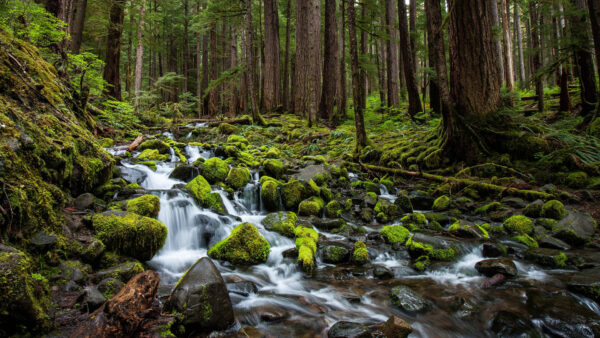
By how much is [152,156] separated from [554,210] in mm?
9239

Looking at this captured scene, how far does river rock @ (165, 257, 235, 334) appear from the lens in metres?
2.64

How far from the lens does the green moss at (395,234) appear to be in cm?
523

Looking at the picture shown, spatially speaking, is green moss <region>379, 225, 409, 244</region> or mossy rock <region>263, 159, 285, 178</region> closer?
green moss <region>379, 225, 409, 244</region>

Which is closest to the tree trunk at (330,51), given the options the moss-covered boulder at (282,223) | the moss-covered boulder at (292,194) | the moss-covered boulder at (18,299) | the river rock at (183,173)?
the moss-covered boulder at (292,194)

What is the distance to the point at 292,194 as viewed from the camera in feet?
22.8

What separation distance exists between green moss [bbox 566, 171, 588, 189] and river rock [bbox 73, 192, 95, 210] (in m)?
8.95

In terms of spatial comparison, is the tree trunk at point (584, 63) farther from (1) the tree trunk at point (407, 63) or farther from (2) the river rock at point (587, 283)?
(2) the river rock at point (587, 283)

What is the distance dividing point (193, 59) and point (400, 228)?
3863cm

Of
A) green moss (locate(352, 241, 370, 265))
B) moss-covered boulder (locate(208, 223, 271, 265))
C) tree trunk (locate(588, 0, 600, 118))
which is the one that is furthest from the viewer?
tree trunk (locate(588, 0, 600, 118))

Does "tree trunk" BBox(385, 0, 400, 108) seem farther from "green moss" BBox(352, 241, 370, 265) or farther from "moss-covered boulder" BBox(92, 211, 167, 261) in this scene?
"moss-covered boulder" BBox(92, 211, 167, 261)

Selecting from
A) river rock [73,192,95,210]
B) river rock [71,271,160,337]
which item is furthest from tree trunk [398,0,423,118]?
river rock [71,271,160,337]

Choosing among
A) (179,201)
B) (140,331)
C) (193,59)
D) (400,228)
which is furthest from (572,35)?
(193,59)

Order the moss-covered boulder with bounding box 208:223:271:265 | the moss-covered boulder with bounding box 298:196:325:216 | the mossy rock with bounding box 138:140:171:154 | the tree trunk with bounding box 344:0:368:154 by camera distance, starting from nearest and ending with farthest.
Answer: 1. the moss-covered boulder with bounding box 208:223:271:265
2. the moss-covered boulder with bounding box 298:196:325:216
3. the tree trunk with bounding box 344:0:368:154
4. the mossy rock with bounding box 138:140:171:154

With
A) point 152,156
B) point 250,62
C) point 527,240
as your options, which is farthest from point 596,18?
point 152,156
